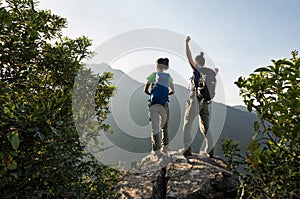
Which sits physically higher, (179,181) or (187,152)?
(187,152)

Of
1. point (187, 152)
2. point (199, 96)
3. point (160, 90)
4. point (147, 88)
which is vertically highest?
point (147, 88)

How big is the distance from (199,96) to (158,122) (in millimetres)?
1440

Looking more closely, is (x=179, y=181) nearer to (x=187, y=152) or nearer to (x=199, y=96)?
(x=187, y=152)

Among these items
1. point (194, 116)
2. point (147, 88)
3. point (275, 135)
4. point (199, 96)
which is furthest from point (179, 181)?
point (275, 135)

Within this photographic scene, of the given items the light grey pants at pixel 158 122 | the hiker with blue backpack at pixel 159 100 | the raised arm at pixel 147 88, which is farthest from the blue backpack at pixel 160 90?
the raised arm at pixel 147 88

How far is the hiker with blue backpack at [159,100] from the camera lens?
23.2 ft

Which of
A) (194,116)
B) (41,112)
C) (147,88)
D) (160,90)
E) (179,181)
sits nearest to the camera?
(41,112)

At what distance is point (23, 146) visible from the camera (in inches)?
104

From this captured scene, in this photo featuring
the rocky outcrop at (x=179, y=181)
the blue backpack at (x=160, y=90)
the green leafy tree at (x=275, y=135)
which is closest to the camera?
the green leafy tree at (x=275, y=135)

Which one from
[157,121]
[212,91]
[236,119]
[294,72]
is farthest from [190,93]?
Answer: [236,119]

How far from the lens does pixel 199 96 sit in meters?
6.72

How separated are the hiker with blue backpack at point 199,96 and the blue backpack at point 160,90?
67 cm

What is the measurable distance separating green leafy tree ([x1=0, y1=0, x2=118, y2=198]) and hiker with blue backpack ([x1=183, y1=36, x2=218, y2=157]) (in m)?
2.13

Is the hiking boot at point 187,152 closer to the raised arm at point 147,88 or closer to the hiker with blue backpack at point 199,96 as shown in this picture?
the hiker with blue backpack at point 199,96
